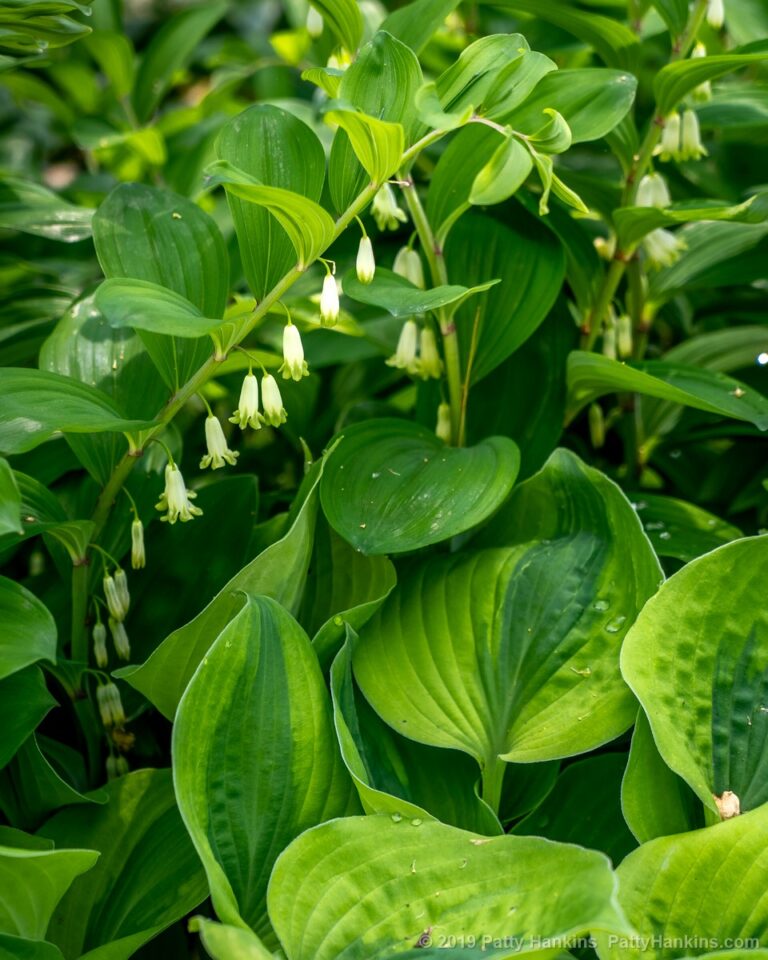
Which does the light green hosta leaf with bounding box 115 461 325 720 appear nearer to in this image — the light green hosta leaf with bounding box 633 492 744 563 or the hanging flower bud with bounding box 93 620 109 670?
the hanging flower bud with bounding box 93 620 109 670

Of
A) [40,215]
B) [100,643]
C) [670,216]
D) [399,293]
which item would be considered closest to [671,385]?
[670,216]

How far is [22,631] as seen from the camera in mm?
758

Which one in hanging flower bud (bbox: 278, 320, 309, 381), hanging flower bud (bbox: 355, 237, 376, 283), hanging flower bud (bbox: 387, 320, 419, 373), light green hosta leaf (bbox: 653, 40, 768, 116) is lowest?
hanging flower bud (bbox: 387, 320, 419, 373)

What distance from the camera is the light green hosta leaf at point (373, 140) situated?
743 millimetres

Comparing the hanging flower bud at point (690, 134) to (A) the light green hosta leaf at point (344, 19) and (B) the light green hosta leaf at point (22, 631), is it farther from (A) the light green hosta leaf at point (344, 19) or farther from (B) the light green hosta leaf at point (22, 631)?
(B) the light green hosta leaf at point (22, 631)

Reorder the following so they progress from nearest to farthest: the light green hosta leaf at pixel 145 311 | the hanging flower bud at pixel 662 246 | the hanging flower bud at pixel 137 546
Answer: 1. the light green hosta leaf at pixel 145 311
2. the hanging flower bud at pixel 137 546
3. the hanging flower bud at pixel 662 246

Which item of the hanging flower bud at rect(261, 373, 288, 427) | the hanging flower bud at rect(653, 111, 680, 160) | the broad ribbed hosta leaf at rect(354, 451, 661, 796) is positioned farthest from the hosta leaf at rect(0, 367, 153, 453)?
the hanging flower bud at rect(653, 111, 680, 160)

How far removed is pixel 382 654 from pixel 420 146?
46cm

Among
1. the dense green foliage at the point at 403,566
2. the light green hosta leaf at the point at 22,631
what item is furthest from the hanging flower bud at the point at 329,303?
the light green hosta leaf at the point at 22,631

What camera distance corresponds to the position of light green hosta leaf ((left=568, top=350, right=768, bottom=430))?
94cm

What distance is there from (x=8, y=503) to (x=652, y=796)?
1.82 ft

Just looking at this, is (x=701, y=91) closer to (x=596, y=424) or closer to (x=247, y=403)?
(x=596, y=424)

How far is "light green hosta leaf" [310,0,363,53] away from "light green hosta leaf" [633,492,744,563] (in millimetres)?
588

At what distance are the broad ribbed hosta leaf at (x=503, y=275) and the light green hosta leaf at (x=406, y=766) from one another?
0.39m
